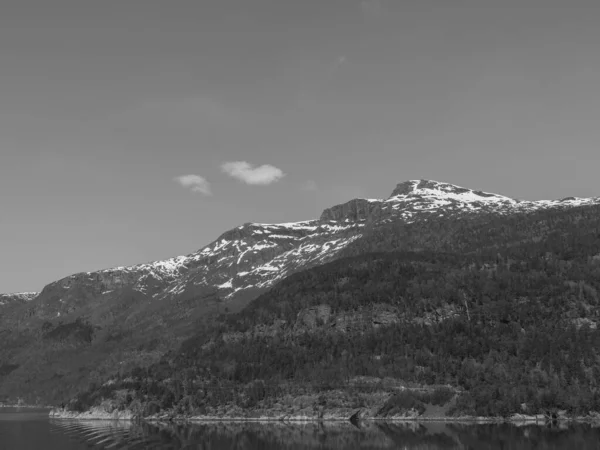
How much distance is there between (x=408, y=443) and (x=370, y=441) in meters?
12.9

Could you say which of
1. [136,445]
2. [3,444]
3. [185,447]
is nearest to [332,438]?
[185,447]

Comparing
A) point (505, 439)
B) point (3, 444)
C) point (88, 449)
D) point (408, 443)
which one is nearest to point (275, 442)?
point (408, 443)

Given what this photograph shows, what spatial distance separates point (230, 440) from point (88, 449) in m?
41.7

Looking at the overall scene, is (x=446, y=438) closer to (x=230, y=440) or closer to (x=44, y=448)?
(x=230, y=440)

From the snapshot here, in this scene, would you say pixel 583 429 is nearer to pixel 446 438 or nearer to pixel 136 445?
pixel 446 438

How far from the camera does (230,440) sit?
636 ft

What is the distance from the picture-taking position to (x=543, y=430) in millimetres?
198750

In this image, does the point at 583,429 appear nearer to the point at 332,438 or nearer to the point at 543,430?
the point at 543,430

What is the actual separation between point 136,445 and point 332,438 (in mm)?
58111

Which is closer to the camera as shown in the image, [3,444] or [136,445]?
[136,445]

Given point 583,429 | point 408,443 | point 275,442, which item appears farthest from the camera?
point 583,429

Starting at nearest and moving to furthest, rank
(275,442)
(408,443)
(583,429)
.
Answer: (408,443)
(275,442)
(583,429)

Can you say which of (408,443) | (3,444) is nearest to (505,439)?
(408,443)

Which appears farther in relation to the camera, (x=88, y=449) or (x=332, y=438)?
(x=332, y=438)
